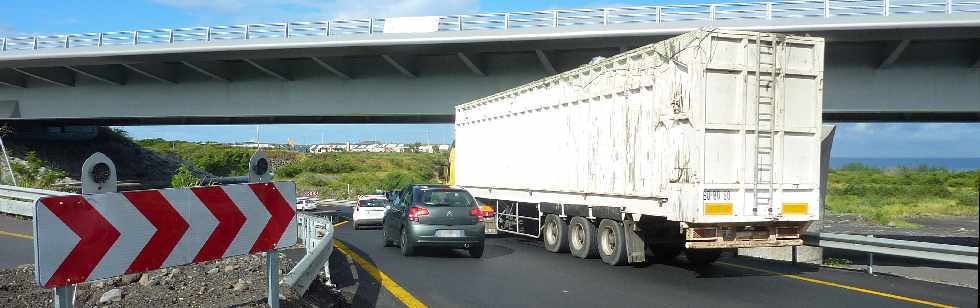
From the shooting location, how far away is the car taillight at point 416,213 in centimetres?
1520

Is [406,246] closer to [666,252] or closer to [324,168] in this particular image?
[666,252]

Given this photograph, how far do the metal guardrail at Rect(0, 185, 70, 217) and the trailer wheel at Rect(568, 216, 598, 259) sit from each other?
15.1m

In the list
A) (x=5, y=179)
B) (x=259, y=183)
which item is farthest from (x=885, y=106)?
(x=5, y=179)

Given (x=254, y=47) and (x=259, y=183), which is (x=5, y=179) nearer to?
(x=254, y=47)

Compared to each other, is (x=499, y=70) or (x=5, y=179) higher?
(x=499, y=70)

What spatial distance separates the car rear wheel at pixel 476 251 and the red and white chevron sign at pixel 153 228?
848cm

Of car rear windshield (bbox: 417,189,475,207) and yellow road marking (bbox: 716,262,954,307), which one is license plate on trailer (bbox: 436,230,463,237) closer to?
car rear windshield (bbox: 417,189,475,207)

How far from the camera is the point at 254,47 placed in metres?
27.3

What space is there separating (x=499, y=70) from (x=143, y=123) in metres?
20.9

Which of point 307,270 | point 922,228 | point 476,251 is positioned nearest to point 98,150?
point 476,251

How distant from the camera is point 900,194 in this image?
5681 cm

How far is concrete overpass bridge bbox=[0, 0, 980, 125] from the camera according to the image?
74.1 ft

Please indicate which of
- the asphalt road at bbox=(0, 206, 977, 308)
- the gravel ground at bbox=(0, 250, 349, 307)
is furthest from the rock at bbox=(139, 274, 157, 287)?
the asphalt road at bbox=(0, 206, 977, 308)

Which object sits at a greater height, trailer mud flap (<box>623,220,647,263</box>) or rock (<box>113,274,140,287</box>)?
trailer mud flap (<box>623,220,647,263</box>)
